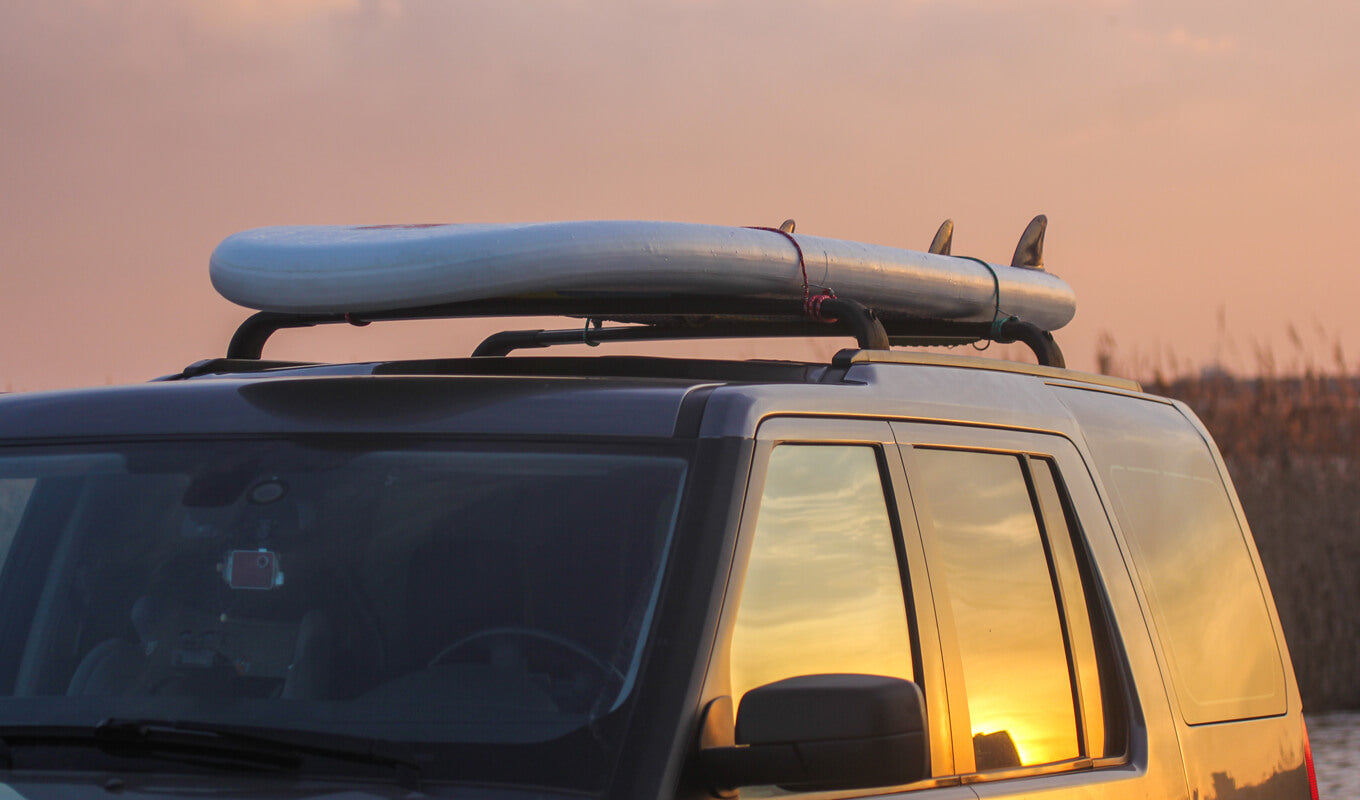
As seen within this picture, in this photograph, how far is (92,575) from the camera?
9.43 ft

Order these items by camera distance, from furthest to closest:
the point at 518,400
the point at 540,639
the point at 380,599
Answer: the point at 518,400 → the point at 380,599 → the point at 540,639

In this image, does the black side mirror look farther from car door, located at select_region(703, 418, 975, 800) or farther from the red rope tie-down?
the red rope tie-down

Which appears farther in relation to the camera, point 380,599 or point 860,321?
point 860,321

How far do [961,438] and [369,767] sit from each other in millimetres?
1315

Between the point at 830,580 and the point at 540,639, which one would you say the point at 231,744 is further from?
the point at 830,580

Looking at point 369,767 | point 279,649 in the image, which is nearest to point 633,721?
point 369,767

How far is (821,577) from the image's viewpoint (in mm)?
2680

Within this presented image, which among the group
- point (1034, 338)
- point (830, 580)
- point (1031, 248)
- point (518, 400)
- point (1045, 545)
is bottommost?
point (830, 580)

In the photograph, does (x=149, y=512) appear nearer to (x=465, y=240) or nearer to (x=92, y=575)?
(x=92, y=575)

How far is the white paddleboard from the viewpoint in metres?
3.06

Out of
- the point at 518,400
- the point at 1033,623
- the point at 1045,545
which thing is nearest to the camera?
the point at 518,400

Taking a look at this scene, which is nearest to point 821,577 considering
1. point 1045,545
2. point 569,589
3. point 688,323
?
point 569,589

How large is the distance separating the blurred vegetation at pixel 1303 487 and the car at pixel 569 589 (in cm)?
938

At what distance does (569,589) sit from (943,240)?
220 centimetres
